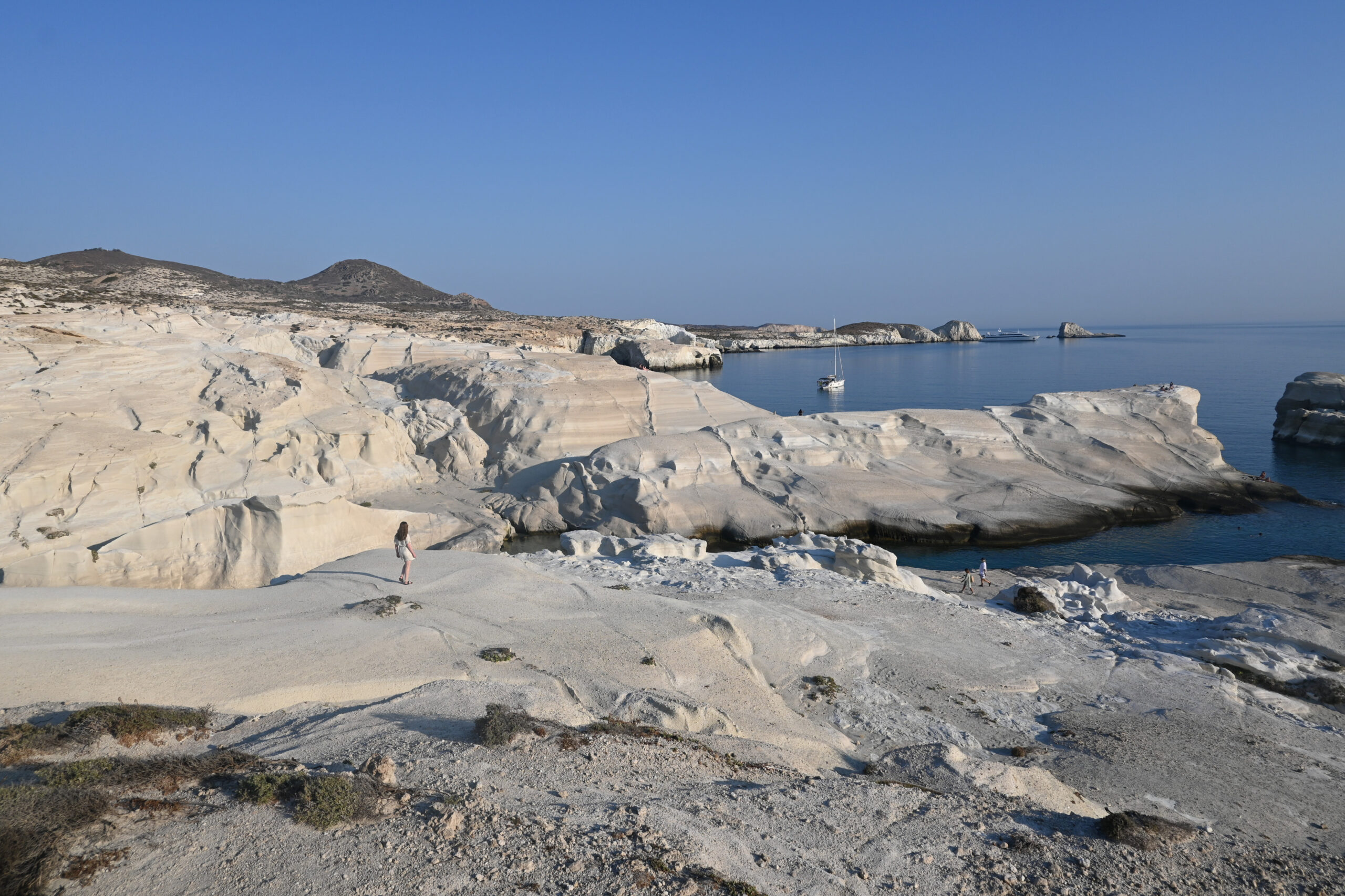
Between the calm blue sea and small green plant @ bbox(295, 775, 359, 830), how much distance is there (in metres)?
22.1

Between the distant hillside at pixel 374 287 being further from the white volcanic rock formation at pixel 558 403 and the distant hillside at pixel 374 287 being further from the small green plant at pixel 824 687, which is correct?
the small green plant at pixel 824 687

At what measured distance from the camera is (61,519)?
18125 millimetres

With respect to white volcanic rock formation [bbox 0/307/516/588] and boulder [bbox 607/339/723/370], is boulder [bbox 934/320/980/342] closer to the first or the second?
boulder [bbox 607/339/723/370]

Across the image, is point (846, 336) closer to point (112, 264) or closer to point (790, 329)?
point (790, 329)

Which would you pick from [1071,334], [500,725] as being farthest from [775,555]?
[1071,334]

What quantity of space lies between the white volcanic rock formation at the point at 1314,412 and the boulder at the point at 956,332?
124 m

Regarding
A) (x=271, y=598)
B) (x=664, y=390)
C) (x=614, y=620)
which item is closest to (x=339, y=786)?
(x=614, y=620)

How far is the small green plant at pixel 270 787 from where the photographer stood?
5.87 m

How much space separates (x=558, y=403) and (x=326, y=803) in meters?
29.3

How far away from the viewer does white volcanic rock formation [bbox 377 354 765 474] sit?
33375 mm

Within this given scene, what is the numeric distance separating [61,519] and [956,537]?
27121mm

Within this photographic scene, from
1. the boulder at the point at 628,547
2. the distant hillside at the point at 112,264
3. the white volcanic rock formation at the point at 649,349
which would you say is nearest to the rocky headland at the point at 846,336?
the white volcanic rock formation at the point at 649,349

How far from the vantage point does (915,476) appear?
101 ft

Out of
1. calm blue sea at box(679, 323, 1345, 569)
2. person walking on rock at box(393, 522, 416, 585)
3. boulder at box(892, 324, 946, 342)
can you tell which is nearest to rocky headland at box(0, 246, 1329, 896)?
person walking on rock at box(393, 522, 416, 585)
